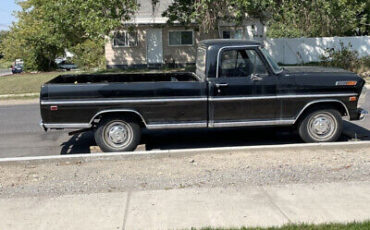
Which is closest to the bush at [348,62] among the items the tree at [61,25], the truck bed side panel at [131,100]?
the tree at [61,25]

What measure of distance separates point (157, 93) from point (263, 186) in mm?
2532

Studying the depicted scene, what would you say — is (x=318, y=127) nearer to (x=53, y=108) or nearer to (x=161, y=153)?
(x=161, y=153)

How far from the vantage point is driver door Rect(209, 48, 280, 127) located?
6.96 meters

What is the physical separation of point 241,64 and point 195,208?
3.28m

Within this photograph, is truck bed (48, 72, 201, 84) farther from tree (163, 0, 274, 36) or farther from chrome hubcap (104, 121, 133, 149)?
tree (163, 0, 274, 36)

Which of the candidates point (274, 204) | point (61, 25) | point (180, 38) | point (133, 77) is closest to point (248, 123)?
point (274, 204)

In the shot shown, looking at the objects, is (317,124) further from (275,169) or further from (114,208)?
(114,208)

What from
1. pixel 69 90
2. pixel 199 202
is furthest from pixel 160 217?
pixel 69 90

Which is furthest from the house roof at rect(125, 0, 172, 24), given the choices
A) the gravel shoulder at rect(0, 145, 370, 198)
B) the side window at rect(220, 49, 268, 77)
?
the gravel shoulder at rect(0, 145, 370, 198)

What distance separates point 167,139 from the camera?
27.3ft

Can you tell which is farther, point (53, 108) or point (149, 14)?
point (149, 14)

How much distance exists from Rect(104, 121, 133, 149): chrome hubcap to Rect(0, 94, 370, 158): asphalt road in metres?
0.36

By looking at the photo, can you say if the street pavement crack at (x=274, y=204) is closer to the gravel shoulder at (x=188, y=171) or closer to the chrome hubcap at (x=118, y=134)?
the gravel shoulder at (x=188, y=171)

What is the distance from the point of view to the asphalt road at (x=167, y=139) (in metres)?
7.79
